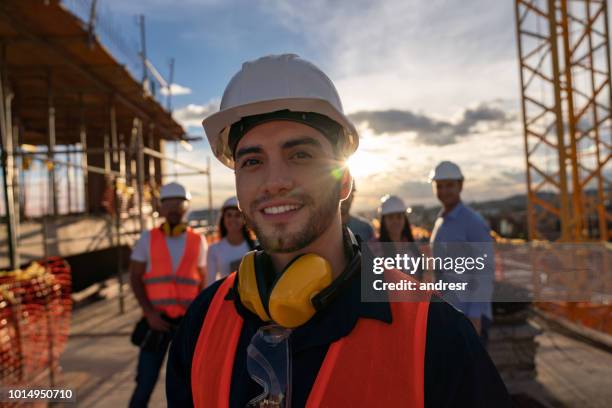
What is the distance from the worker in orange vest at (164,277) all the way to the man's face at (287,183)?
3.01 metres

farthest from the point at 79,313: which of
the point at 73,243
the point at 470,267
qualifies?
the point at 470,267

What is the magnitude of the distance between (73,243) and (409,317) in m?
11.0

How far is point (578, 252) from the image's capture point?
5.82 meters

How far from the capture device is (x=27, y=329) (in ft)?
16.0

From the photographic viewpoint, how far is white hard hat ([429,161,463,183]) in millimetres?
4887

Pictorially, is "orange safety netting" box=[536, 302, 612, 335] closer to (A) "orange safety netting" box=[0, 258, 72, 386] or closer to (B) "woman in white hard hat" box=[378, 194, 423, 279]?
(B) "woman in white hard hat" box=[378, 194, 423, 279]

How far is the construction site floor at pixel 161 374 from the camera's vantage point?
479 cm

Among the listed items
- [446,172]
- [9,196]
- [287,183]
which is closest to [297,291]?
[287,183]

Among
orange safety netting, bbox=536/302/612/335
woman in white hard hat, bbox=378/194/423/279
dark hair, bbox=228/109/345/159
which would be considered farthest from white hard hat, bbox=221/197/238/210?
orange safety netting, bbox=536/302/612/335

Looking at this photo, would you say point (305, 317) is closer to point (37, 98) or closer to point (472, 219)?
point (472, 219)

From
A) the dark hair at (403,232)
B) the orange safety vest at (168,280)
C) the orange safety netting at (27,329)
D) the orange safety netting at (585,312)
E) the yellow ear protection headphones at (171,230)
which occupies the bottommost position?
the orange safety netting at (585,312)

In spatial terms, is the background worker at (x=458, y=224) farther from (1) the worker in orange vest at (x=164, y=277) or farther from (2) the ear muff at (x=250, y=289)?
(1) the worker in orange vest at (x=164, y=277)

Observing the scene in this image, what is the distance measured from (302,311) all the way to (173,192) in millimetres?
3825

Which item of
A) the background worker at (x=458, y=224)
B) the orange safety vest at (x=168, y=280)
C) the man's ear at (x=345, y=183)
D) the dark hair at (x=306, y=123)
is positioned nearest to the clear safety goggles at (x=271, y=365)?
the man's ear at (x=345, y=183)
